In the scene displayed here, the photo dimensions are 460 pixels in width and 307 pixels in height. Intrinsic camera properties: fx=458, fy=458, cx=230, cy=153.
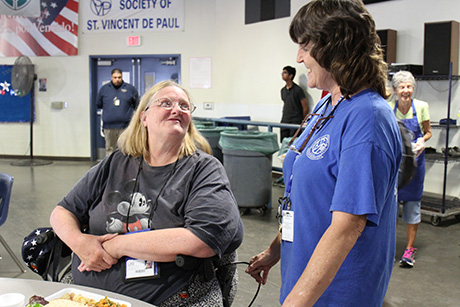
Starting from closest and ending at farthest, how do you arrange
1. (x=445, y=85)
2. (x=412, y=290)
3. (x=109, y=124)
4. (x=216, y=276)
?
(x=216, y=276) < (x=412, y=290) < (x=445, y=85) < (x=109, y=124)

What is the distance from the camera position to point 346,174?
1.06 m

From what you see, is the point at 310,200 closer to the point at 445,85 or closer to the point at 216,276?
the point at 216,276

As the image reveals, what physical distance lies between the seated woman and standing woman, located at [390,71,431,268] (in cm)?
218

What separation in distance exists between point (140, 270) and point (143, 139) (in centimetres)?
62

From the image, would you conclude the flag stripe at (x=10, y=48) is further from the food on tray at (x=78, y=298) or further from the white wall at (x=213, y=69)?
the food on tray at (x=78, y=298)

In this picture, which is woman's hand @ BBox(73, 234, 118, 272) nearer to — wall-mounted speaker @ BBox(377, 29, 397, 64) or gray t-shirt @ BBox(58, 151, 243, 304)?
gray t-shirt @ BBox(58, 151, 243, 304)

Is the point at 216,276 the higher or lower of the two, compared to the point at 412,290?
higher

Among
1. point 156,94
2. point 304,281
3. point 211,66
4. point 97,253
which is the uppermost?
point 211,66

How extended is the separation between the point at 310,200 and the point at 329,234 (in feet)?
0.47

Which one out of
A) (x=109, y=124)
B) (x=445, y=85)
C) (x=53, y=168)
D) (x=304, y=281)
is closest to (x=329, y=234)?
(x=304, y=281)

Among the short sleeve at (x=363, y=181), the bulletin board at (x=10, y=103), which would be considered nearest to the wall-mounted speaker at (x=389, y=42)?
the short sleeve at (x=363, y=181)

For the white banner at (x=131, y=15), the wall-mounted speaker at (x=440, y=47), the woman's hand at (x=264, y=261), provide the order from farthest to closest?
the white banner at (x=131, y=15), the wall-mounted speaker at (x=440, y=47), the woman's hand at (x=264, y=261)

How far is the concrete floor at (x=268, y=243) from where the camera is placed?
122 inches

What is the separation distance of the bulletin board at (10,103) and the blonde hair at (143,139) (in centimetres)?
805
